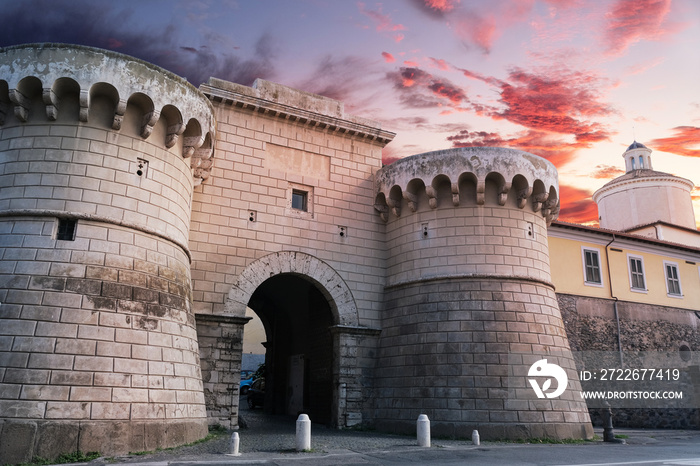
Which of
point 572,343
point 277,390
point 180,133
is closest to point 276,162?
point 180,133

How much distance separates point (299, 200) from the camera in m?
17.3

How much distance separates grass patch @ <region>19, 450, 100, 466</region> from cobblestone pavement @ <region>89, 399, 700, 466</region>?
0.61ft

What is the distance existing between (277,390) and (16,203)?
12.9 metres

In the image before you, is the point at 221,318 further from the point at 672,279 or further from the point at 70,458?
the point at 672,279

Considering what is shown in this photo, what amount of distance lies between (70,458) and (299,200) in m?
9.89

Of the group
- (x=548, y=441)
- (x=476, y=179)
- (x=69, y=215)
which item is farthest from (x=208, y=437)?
(x=476, y=179)

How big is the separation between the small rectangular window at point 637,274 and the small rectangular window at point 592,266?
2045mm

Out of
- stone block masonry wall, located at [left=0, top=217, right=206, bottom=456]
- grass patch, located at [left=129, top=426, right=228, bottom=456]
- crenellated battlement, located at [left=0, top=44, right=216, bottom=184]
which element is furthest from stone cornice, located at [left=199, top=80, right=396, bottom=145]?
grass patch, located at [left=129, top=426, right=228, bottom=456]

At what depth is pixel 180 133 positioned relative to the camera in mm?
13086

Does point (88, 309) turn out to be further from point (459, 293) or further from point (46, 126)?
point (459, 293)

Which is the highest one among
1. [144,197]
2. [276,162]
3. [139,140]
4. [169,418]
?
[276,162]

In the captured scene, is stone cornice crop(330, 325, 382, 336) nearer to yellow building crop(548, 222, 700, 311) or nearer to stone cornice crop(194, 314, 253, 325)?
stone cornice crop(194, 314, 253, 325)

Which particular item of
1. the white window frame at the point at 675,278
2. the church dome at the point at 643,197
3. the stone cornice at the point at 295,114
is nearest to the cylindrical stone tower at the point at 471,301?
the stone cornice at the point at 295,114

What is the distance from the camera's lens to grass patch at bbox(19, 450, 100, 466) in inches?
357
